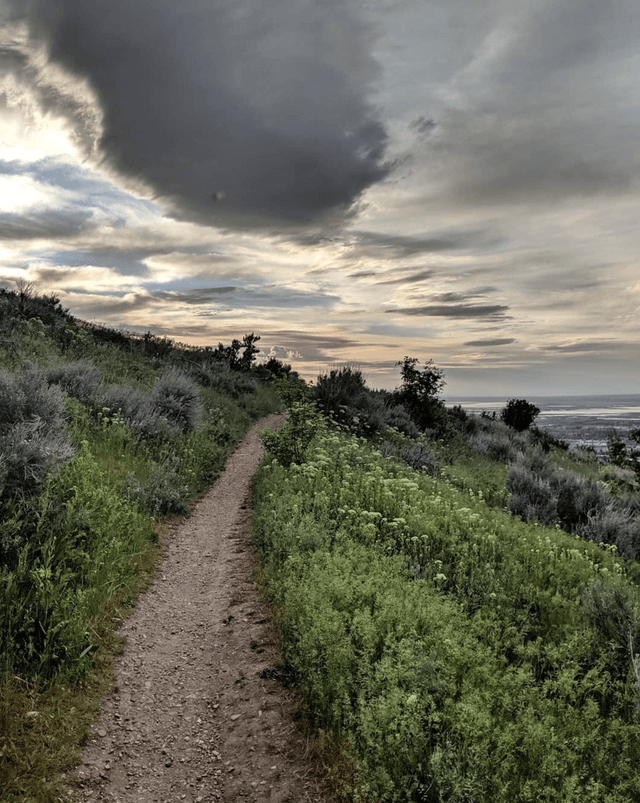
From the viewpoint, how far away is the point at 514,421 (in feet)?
112

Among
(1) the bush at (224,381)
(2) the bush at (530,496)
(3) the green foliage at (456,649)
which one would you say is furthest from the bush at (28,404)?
(1) the bush at (224,381)

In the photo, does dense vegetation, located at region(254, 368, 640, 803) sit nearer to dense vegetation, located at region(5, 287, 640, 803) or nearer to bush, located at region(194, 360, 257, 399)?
dense vegetation, located at region(5, 287, 640, 803)

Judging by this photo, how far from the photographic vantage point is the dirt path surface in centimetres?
395

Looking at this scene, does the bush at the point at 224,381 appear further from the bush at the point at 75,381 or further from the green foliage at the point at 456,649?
the green foliage at the point at 456,649

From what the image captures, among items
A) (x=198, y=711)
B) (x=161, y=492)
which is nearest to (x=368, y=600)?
(x=198, y=711)

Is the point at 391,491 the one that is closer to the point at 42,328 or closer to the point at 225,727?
the point at 225,727

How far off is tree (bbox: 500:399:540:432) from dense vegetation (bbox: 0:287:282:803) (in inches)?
967

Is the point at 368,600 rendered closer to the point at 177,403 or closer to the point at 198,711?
the point at 198,711

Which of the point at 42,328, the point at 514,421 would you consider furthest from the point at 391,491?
the point at 514,421

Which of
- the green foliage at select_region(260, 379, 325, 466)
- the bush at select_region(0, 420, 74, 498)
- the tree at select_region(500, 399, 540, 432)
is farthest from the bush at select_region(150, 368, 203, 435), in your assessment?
the tree at select_region(500, 399, 540, 432)

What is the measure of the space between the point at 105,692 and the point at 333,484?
6209mm

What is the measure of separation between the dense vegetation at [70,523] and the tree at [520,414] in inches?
967

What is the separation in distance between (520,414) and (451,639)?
32254 mm

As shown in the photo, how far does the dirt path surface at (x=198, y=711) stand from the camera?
13.0 ft
